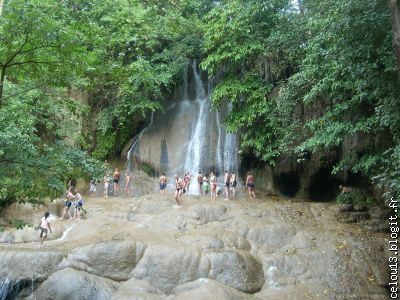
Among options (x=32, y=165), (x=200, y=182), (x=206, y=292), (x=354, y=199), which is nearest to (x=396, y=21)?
(x=32, y=165)

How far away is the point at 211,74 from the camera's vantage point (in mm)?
19641

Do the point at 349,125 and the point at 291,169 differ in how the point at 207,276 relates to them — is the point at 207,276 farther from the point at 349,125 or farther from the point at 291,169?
the point at 291,169

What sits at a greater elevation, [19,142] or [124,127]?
[124,127]

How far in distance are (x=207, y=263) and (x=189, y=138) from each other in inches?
465

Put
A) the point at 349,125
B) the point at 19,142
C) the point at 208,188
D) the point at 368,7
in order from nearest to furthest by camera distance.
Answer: the point at 19,142
the point at 368,7
the point at 349,125
the point at 208,188

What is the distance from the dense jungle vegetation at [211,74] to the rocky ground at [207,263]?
2.31 m

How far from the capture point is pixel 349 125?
12.0m

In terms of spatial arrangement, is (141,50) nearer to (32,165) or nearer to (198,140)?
(198,140)

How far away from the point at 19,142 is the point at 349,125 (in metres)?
9.74

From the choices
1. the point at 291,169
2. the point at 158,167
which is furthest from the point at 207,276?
the point at 158,167

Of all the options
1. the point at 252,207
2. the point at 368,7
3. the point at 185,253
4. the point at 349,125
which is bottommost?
the point at 185,253

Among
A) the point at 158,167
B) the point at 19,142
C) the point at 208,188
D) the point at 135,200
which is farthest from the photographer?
the point at 158,167

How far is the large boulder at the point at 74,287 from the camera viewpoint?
10.0 metres

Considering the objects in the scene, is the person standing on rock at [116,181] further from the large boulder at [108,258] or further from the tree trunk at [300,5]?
the tree trunk at [300,5]
